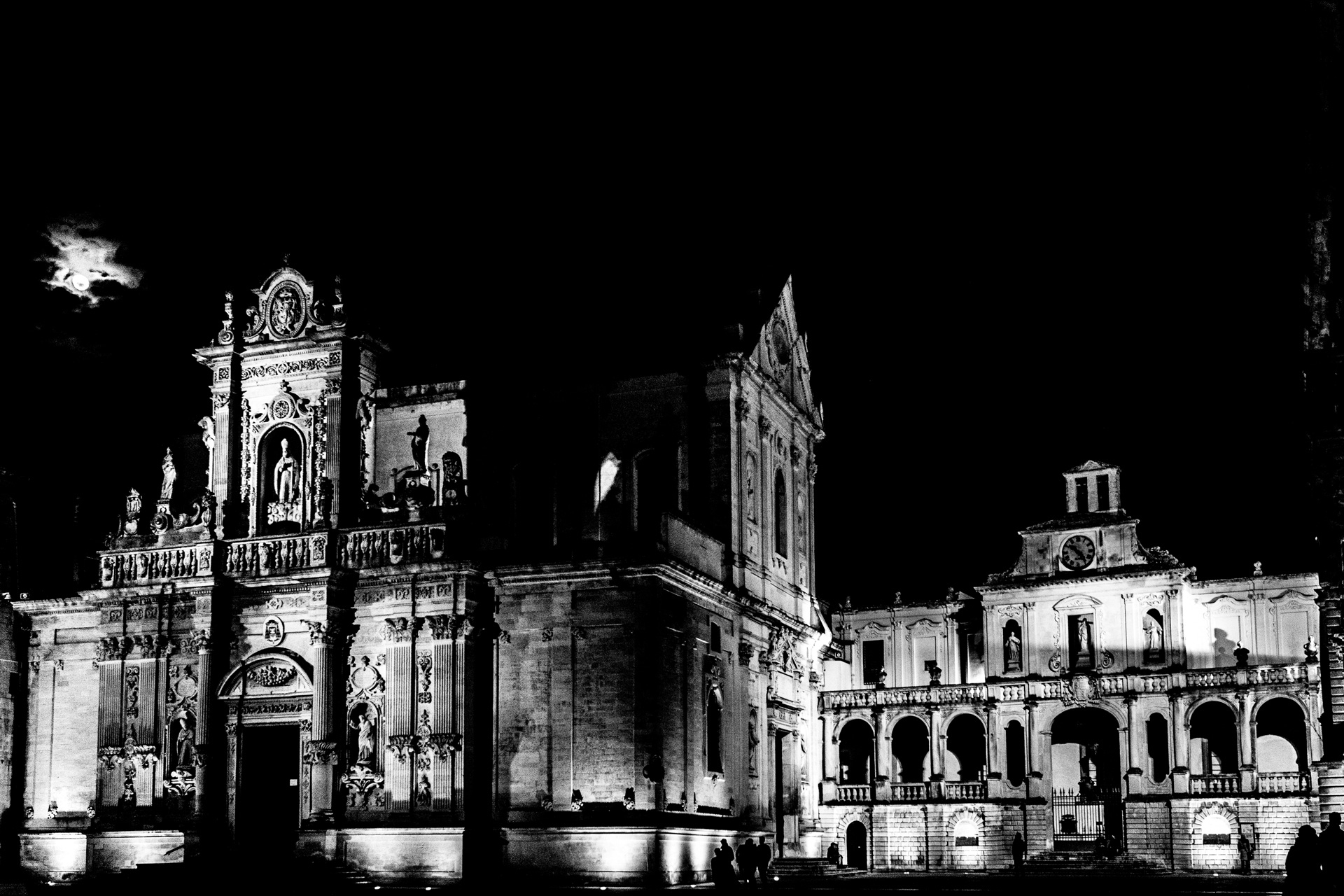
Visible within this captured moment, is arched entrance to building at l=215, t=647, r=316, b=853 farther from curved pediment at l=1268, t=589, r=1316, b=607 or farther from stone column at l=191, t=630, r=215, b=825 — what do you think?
curved pediment at l=1268, t=589, r=1316, b=607

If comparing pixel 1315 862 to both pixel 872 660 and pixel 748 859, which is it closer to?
pixel 748 859

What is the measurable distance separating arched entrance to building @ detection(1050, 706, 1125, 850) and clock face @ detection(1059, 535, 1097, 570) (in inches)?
241

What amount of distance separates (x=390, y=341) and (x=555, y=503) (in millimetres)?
7283

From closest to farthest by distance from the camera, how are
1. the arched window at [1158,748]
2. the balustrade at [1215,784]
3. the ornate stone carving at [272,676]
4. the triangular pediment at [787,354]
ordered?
the ornate stone carving at [272,676] → the triangular pediment at [787,354] → the balustrade at [1215,784] → the arched window at [1158,748]

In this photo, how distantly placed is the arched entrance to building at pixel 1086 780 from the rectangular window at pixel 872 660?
33.4 feet

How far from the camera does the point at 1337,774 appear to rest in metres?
45.2

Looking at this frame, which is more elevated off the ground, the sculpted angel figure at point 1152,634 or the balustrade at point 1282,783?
the sculpted angel figure at point 1152,634

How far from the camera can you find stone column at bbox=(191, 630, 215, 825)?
45.6m

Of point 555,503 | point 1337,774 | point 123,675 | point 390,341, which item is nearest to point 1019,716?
point 1337,774

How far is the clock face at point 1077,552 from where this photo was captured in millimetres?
69000

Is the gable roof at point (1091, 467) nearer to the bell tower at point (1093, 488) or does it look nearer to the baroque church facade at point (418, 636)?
the bell tower at point (1093, 488)

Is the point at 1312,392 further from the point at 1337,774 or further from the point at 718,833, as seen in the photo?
the point at 718,833

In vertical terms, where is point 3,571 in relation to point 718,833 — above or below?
above

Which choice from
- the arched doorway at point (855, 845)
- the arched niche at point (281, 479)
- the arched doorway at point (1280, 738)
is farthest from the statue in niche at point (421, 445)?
the arched doorway at point (1280, 738)
